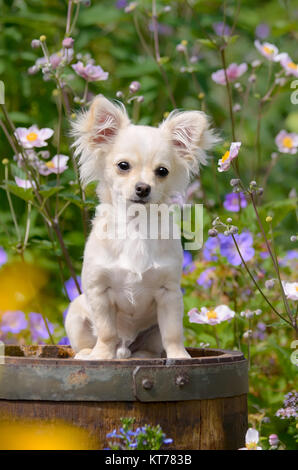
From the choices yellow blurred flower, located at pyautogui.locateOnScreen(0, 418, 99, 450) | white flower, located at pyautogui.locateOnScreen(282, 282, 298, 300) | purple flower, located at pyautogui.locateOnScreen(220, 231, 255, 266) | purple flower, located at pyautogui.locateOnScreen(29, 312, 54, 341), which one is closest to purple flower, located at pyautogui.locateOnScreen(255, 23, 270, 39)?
purple flower, located at pyautogui.locateOnScreen(220, 231, 255, 266)

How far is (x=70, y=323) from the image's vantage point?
261cm

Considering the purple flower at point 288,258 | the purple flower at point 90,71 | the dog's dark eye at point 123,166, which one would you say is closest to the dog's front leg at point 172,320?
the dog's dark eye at point 123,166

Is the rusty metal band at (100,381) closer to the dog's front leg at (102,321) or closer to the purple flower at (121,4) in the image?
the dog's front leg at (102,321)

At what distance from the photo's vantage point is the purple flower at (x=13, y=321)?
3.46m

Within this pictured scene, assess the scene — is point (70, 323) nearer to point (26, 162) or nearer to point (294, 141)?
point (26, 162)

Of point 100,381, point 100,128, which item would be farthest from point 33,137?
point 100,381

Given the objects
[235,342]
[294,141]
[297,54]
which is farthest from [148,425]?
[297,54]

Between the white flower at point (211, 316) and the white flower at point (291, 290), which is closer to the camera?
the white flower at point (291, 290)

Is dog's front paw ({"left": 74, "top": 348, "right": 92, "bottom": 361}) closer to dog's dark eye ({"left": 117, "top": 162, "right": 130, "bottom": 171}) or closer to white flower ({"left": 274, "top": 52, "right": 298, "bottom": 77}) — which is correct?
dog's dark eye ({"left": 117, "top": 162, "right": 130, "bottom": 171})

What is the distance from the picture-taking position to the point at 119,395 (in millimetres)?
2084

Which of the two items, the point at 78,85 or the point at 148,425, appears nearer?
the point at 148,425

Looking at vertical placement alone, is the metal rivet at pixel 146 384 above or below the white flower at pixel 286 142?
below

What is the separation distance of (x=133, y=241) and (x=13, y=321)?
1.33m

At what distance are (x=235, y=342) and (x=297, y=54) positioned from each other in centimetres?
309
